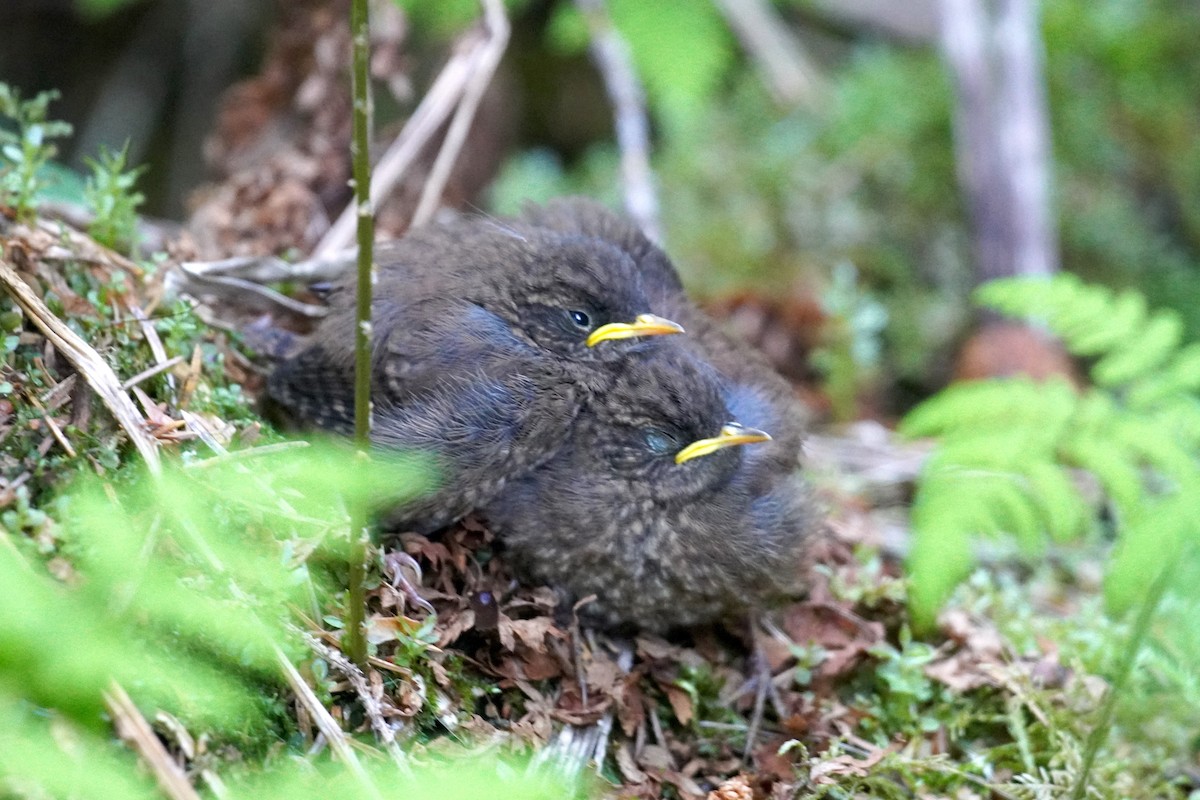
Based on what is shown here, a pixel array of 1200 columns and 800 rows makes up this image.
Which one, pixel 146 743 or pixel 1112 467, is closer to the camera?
pixel 146 743

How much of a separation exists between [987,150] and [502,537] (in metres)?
4.06

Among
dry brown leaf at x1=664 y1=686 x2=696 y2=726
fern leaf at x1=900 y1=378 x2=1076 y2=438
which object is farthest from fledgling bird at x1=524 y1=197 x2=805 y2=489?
dry brown leaf at x1=664 y1=686 x2=696 y2=726

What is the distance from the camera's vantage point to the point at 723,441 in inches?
111

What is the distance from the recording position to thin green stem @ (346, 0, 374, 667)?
1777 mm

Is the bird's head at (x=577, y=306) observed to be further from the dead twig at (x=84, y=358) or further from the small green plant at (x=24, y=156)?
the small green plant at (x=24, y=156)

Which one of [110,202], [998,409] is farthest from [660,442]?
[110,202]

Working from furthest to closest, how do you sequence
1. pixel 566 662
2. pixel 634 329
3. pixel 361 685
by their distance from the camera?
pixel 634 329, pixel 566 662, pixel 361 685

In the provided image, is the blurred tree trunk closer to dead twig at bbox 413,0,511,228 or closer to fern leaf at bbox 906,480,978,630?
dead twig at bbox 413,0,511,228

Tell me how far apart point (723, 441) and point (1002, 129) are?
3.62 meters

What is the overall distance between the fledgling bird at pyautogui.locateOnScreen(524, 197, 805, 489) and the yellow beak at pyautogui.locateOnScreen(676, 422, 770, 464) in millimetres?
118

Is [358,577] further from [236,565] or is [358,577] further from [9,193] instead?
[9,193]

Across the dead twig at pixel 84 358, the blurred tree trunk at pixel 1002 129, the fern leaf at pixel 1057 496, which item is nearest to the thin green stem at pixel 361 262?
the dead twig at pixel 84 358

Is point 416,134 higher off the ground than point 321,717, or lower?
higher

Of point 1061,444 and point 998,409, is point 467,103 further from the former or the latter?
point 1061,444
